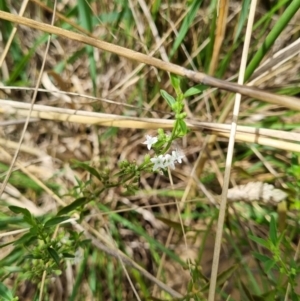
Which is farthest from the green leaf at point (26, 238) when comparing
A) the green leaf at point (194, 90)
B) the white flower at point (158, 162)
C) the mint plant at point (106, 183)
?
the green leaf at point (194, 90)

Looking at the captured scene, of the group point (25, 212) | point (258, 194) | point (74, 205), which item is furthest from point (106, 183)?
point (258, 194)

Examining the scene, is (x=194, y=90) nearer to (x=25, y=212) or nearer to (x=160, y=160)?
(x=160, y=160)

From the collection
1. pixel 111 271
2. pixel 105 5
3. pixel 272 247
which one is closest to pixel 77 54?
pixel 105 5

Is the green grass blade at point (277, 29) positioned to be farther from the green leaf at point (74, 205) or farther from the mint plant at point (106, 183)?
the green leaf at point (74, 205)

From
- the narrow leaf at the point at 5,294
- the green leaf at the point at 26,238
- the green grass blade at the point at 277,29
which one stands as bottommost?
the narrow leaf at the point at 5,294

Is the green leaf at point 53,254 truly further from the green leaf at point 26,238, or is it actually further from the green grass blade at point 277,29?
the green grass blade at point 277,29

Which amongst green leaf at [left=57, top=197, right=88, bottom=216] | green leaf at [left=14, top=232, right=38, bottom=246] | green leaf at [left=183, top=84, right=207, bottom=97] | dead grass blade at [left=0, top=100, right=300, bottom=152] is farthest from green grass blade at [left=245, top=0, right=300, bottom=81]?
green leaf at [left=14, top=232, right=38, bottom=246]

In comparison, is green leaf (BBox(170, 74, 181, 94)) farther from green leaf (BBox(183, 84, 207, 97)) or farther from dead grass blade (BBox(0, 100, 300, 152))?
dead grass blade (BBox(0, 100, 300, 152))

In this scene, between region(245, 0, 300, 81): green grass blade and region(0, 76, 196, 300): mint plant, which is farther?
region(245, 0, 300, 81): green grass blade

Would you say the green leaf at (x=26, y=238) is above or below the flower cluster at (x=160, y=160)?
below

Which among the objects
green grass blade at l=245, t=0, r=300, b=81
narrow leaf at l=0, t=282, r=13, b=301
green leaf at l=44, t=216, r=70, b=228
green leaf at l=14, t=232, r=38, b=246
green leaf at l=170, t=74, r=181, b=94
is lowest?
narrow leaf at l=0, t=282, r=13, b=301

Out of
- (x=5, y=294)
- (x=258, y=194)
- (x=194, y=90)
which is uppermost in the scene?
(x=194, y=90)

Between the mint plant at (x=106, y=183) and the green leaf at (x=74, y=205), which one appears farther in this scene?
the green leaf at (x=74, y=205)
